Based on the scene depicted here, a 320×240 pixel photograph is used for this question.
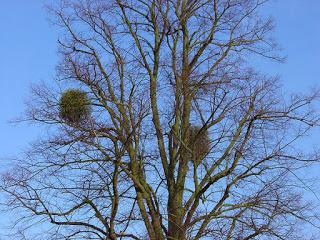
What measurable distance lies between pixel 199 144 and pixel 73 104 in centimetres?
235

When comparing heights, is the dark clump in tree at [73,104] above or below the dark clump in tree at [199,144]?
above

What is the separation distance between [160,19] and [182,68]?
1.38 metres

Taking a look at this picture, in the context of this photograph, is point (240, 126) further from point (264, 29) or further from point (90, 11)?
point (90, 11)

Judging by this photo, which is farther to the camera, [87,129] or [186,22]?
[186,22]

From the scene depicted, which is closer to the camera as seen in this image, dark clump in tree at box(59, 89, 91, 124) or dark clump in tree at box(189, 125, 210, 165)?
dark clump in tree at box(189, 125, 210, 165)

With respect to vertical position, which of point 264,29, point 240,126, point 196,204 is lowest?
point 196,204

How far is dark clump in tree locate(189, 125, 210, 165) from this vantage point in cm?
1389

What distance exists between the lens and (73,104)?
14352 mm

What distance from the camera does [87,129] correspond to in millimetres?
13883

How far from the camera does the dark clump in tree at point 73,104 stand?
14.3 meters

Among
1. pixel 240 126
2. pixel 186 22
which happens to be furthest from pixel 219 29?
pixel 240 126

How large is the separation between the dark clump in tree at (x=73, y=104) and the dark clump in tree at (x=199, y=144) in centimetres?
195

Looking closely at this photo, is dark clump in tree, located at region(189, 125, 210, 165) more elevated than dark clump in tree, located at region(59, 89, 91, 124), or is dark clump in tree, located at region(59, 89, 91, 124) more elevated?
dark clump in tree, located at region(59, 89, 91, 124)

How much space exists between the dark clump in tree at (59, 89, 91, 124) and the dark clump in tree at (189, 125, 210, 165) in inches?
76.8
